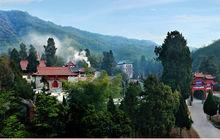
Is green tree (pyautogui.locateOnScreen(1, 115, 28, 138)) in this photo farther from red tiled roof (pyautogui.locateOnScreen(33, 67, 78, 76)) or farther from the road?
red tiled roof (pyautogui.locateOnScreen(33, 67, 78, 76))

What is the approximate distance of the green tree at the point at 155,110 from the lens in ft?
117

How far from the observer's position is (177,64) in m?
50.8

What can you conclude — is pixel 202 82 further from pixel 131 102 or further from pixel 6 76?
pixel 6 76

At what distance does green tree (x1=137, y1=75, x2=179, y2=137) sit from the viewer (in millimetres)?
35719

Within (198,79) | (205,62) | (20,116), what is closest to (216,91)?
(205,62)

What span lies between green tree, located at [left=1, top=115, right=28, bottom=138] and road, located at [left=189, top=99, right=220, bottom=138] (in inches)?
674

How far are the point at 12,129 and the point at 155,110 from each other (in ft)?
40.3

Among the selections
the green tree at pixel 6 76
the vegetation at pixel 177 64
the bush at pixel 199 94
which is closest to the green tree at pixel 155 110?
the green tree at pixel 6 76

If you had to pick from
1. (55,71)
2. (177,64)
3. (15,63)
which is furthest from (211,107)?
(15,63)

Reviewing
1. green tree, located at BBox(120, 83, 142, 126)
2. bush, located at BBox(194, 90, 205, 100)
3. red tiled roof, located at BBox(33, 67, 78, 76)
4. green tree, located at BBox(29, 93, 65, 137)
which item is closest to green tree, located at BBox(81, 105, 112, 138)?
green tree, located at BBox(29, 93, 65, 137)

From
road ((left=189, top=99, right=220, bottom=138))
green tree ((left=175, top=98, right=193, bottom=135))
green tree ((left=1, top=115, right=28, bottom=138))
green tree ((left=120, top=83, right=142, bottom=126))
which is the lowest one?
road ((left=189, top=99, right=220, bottom=138))

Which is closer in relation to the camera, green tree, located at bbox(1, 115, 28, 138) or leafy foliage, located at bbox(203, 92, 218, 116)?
green tree, located at bbox(1, 115, 28, 138)

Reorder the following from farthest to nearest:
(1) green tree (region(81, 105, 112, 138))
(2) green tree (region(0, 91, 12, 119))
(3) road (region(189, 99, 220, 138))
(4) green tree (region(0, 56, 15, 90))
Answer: (3) road (region(189, 99, 220, 138))
(4) green tree (region(0, 56, 15, 90))
(2) green tree (region(0, 91, 12, 119))
(1) green tree (region(81, 105, 112, 138))

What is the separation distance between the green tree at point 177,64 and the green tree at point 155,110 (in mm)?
13086
